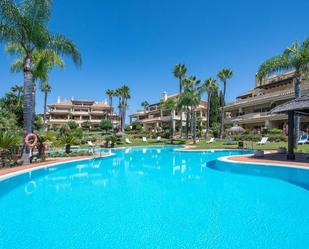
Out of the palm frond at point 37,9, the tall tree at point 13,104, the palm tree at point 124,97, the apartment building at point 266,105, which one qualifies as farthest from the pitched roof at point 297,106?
the palm tree at point 124,97

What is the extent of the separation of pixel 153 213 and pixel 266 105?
1491 inches

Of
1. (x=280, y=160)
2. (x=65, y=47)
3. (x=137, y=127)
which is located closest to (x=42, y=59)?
(x=65, y=47)

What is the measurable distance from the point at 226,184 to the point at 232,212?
3582mm

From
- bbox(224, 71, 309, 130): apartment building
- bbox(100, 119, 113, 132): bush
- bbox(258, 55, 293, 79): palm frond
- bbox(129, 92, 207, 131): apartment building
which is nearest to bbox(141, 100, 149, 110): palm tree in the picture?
bbox(129, 92, 207, 131): apartment building

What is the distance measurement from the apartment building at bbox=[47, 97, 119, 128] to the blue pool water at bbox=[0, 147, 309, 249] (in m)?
62.7

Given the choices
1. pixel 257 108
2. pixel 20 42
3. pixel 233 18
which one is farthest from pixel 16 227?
pixel 257 108

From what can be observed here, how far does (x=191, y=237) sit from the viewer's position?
4.76m

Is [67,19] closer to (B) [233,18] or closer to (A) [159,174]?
(B) [233,18]

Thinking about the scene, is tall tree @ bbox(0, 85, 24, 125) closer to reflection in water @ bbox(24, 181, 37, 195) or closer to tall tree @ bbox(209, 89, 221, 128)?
reflection in water @ bbox(24, 181, 37, 195)

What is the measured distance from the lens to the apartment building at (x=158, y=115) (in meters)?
57.1

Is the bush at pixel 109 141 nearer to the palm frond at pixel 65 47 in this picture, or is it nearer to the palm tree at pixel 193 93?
the palm tree at pixel 193 93

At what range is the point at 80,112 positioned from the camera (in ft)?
243

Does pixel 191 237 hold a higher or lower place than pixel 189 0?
lower

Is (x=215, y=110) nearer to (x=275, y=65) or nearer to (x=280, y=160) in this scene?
(x=275, y=65)
